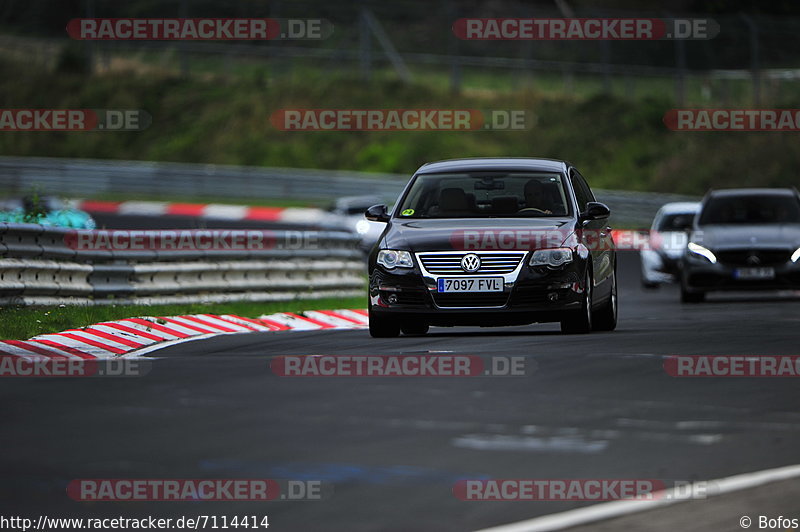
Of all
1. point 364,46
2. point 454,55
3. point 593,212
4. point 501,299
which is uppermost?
point 364,46

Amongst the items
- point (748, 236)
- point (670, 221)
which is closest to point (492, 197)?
point (748, 236)

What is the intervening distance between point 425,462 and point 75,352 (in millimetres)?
6201

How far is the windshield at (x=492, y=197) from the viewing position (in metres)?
14.7

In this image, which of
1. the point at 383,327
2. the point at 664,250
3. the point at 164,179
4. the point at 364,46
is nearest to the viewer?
the point at 383,327

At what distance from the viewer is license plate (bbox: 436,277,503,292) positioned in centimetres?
1381

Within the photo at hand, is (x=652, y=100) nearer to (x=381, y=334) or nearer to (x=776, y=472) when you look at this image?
(x=381, y=334)

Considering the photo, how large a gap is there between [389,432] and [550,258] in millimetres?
5598

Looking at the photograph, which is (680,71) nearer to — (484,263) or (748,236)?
(748,236)

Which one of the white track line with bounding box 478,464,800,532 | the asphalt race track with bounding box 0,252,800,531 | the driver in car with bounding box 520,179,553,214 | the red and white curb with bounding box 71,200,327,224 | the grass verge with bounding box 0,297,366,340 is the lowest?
the white track line with bounding box 478,464,800,532

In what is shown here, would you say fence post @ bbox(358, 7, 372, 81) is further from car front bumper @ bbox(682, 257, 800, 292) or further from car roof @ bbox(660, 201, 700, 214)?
car front bumper @ bbox(682, 257, 800, 292)

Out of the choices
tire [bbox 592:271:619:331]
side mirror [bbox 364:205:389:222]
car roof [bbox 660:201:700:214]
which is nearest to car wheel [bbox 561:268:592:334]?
tire [bbox 592:271:619:331]

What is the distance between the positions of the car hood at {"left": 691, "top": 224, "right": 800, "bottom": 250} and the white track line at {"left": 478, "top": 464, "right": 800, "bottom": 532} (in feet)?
44.6

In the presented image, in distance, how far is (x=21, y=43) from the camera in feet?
179

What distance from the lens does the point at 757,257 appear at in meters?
20.9
